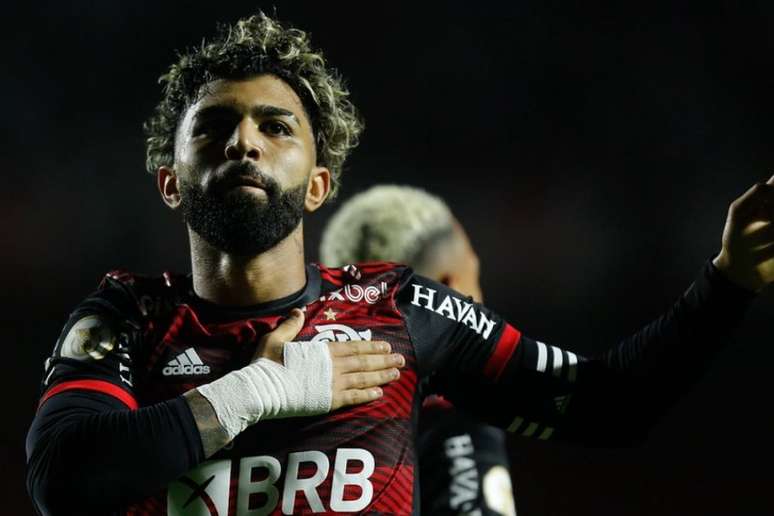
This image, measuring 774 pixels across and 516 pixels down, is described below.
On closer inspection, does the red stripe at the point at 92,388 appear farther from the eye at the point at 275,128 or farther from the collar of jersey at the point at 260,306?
the eye at the point at 275,128

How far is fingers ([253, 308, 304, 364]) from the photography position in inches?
69.5

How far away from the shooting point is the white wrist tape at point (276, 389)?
1.63m

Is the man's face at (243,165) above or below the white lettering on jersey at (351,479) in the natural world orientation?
above

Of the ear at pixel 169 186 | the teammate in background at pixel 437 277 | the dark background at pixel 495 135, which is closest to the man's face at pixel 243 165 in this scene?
the ear at pixel 169 186

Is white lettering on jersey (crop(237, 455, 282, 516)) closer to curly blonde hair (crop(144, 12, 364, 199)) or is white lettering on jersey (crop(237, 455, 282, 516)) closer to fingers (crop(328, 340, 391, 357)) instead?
fingers (crop(328, 340, 391, 357))

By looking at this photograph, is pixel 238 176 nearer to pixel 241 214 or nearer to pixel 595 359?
pixel 241 214

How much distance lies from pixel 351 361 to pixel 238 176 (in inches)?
17.7

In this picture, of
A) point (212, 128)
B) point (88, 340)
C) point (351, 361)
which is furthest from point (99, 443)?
point (212, 128)

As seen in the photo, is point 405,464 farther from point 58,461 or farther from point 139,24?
point 139,24

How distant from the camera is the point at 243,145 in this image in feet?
6.25

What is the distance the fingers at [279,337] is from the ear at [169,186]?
45 centimetres

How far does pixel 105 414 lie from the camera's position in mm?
1616

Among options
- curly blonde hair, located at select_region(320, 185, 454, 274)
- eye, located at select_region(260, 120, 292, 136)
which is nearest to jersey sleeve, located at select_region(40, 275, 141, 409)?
eye, located at select_region(260, 120, 292, 136)

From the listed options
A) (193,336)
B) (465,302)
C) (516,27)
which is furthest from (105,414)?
(516,27)
